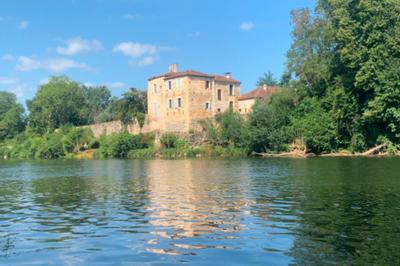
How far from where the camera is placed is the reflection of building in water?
1316cm

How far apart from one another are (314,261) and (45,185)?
2142 cm

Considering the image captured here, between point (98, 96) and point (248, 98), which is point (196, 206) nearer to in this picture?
point (248, 98)

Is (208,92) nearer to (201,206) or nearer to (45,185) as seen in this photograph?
(45,185)

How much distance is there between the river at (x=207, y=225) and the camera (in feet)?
33.0

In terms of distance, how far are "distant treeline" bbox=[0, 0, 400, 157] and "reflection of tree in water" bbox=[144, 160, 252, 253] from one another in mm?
28791

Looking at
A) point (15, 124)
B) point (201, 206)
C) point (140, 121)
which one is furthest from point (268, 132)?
point (15, 124)

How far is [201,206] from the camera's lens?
17.4 m

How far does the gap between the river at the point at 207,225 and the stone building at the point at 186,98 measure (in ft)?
182

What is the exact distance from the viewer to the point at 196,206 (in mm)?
17391

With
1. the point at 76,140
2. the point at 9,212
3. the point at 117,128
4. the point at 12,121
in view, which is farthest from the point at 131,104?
the point at 9,212

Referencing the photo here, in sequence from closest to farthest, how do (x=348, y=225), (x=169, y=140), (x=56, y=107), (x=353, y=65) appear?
(x=348, y=225) < (x=353, y=65) < (x=169, y=140) < (x=56, y=107)

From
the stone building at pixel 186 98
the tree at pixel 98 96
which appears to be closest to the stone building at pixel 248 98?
the stone building at pixel 186 98

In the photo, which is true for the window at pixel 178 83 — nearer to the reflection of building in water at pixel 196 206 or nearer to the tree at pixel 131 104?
the tree at pixel 131 104

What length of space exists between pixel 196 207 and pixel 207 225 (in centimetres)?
362
